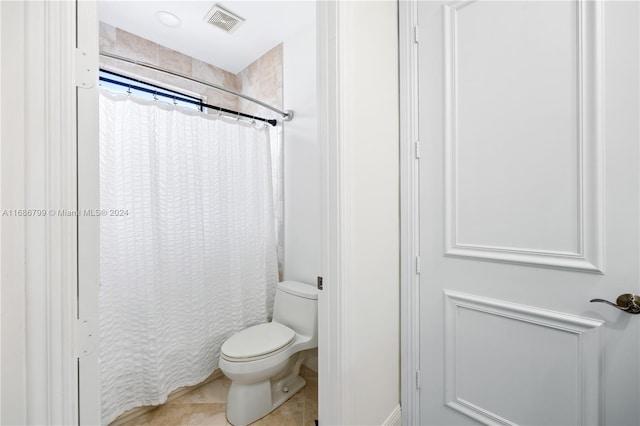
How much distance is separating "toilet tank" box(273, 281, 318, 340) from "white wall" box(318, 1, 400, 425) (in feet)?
1.83

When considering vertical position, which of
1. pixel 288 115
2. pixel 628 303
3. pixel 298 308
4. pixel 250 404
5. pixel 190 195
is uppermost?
pixel 288 115

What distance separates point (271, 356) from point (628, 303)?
4.79 ft

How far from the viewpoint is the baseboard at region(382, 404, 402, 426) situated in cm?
126

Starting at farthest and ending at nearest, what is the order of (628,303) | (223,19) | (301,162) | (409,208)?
(301,162) → (223,19) → (409,208) → (628,303)

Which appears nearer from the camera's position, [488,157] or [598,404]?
[598,404]

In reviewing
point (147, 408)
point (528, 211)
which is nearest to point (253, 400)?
point (147, 408)

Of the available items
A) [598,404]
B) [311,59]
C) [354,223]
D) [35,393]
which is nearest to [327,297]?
[354,223]

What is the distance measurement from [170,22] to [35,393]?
86.8 inches

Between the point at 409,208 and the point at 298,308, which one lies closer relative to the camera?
the point at 409,208

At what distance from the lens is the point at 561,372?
0.97 m

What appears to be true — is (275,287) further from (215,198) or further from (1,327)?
(1,327)

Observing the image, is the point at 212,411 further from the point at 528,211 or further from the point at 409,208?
the point at 528,211

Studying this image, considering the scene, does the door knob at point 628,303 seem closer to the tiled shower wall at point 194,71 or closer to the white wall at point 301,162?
the white wall at point 301,162

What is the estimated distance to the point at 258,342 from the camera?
1.56 metres
